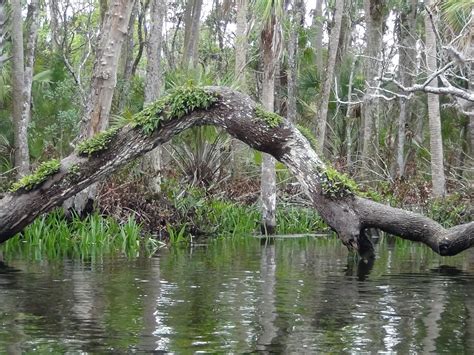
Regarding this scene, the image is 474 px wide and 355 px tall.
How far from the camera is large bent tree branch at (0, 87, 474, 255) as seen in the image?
→ 12.0m

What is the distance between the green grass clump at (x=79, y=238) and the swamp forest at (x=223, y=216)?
0.13 ft

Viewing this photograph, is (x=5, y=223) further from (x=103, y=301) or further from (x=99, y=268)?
(x=103, y=301)

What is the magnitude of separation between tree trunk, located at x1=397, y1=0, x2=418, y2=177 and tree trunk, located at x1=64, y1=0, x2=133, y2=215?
10.4 metres

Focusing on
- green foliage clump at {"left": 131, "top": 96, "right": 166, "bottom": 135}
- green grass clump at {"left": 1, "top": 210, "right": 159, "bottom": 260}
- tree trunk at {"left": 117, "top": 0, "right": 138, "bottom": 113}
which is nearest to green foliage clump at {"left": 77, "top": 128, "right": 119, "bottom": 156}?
green foliage clump at {"left": 131, "top": 96, "right": 166, "bottom": 135}

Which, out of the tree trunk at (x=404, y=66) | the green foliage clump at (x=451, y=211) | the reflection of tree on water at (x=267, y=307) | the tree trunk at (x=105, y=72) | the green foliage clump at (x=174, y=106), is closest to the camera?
the reflection of tree on water at (x=267, y=307)

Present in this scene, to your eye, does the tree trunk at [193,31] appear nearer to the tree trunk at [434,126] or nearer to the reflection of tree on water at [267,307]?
the tree trunk at [434,126]

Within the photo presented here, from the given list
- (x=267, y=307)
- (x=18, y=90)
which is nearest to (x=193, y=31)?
(x=18, y=90)

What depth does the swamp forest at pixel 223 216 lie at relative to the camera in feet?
23.4

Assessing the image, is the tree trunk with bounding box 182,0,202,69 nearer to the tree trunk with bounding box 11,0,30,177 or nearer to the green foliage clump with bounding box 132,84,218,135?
the tree trunk with bounding box 11,0,30,177

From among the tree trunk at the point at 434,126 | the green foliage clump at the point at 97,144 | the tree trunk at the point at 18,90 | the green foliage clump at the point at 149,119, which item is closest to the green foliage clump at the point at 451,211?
the tree trunk at the point at 434,126

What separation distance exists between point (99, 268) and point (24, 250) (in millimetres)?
3044

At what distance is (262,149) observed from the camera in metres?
13.1

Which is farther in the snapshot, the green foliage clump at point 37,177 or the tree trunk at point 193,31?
the tree trunk at point 193,31

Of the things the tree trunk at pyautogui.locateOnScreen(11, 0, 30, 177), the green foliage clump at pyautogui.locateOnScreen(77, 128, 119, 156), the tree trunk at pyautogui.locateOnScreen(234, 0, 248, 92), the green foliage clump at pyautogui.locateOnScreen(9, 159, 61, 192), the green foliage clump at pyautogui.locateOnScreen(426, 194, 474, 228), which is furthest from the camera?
the tree trunk at pyautogui.locateOnScreen(234, 0, 248, 92)
